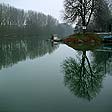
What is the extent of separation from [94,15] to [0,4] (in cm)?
4278

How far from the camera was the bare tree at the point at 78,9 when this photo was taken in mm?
33531

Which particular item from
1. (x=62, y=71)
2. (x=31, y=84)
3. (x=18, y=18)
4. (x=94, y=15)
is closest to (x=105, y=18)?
(x=94, y=15)

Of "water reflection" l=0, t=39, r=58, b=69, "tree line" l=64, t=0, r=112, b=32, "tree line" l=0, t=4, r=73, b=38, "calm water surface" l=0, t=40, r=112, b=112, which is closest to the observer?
"calm water surface" l=0, t=40, r=112, b=112

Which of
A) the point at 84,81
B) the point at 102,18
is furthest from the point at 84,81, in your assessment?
the point at 102,18

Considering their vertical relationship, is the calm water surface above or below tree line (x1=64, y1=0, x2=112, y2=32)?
below

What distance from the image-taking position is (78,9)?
33.8 m

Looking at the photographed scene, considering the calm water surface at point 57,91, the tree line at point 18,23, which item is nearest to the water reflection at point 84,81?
the calm water surface at point 57,91

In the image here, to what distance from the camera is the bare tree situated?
33.5 m

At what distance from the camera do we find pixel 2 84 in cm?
763

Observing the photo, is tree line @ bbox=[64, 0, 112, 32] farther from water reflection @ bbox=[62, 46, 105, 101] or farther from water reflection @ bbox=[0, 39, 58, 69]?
water reflection @ bbox=[62, 46, 105, 101]

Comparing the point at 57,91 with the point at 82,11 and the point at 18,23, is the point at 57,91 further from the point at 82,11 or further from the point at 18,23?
the point at 18,23

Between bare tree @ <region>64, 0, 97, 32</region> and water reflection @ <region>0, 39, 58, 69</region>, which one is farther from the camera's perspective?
bare tree @ <region>64, 0, 97, 32</region>

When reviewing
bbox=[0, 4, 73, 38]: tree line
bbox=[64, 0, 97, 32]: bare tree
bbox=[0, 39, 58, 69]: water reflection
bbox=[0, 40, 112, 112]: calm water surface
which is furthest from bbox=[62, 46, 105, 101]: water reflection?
bbox=[0, 4, 73, 38]: tree line

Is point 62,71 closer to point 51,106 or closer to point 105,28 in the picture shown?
point 51,106
